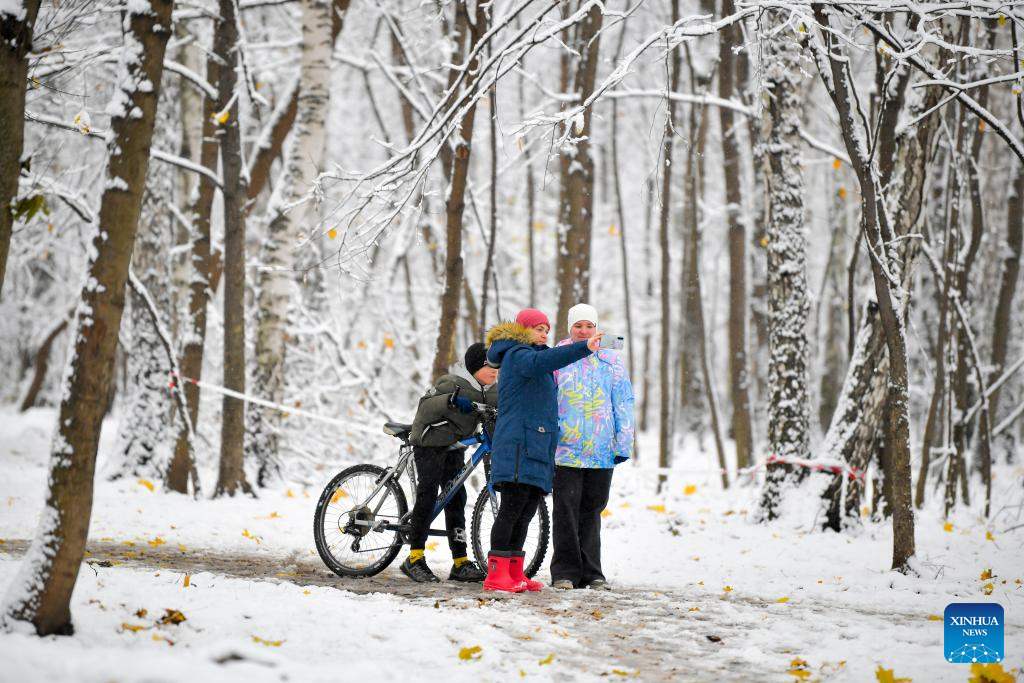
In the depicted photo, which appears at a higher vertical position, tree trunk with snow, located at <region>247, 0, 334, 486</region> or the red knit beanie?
tree trunk with snow, located at <region>247, 0, 334, 486</region>

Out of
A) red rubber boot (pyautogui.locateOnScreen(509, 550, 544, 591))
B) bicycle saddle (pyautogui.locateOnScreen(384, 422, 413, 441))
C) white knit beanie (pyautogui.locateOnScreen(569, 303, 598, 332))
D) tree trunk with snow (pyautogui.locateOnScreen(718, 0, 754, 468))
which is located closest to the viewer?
red rubber boot (pyautogui.locateOnScreen(509, 550, 544, 591))

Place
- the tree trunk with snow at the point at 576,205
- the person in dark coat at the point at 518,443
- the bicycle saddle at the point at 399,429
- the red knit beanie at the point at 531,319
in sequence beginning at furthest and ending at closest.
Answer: the tree trunk with snow at the point at 576,205 → the bicycle saddle at the point at 399,429 → the red knit beanie at the point at 531,319 → the person in dark coat at the point at 518,443

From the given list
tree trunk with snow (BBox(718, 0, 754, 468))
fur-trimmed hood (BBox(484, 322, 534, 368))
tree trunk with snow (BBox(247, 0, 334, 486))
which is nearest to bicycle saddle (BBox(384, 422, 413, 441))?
fur-trimmed hood (BBox(484, 322, 534, 368))

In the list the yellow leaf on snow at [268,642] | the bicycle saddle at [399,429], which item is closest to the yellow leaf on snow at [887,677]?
the yellow leaf on snow at [268,642]

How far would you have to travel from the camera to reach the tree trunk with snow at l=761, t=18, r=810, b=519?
28.2 ft

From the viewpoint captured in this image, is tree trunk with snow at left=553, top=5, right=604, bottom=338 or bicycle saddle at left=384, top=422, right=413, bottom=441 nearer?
bicycle saddle at left=384, top=422, right=413, bottom=441

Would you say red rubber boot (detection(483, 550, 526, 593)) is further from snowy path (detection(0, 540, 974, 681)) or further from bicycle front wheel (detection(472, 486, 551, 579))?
bicycle front wheel (detection(472, 486, 551, 579))

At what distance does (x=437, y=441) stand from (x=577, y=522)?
1.10 metres

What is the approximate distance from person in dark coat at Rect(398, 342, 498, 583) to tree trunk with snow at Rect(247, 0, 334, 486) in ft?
14.9

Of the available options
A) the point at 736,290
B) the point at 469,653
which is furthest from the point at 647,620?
the point at 736,290

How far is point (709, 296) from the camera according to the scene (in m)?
32.2

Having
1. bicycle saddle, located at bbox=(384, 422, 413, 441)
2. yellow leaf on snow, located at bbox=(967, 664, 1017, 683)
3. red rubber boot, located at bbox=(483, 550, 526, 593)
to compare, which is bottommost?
yellow leaf on snow, located at bbox=(967, 664, 1017, 683)

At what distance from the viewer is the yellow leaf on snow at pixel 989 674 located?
3533 millimetres

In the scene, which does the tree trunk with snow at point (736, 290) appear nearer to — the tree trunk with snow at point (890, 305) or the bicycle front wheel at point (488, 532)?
the tree trunk with snow at point (890, 305)
